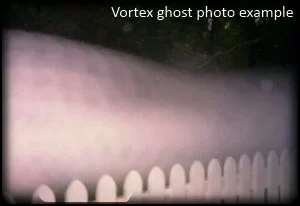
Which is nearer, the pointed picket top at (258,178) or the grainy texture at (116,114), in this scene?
the grainy texture at (116,114)

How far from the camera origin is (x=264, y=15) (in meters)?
2.02

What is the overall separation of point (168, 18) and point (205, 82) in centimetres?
51

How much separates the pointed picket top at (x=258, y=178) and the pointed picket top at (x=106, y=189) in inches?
42.3

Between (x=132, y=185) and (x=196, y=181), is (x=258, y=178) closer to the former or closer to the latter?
(x=196, y=181)

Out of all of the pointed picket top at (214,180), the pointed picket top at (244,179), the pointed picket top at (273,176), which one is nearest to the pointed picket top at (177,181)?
the pointed picket top at (214,180)

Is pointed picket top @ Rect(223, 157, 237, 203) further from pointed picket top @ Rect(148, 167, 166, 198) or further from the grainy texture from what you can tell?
pointed picket top @ Rect(148, 167, 166, 198)

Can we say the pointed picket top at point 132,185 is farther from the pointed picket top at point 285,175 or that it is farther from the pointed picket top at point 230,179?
the pointed picket top at point 285,175

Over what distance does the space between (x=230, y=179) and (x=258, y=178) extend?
25 cm

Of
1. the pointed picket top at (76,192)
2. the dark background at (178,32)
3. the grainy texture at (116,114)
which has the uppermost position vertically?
the dark background at (178,32)

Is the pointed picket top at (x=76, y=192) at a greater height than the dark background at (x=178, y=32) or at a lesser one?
lesser

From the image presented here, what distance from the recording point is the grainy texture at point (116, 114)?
1697 millimetres

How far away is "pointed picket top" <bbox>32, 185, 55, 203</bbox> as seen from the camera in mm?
1640

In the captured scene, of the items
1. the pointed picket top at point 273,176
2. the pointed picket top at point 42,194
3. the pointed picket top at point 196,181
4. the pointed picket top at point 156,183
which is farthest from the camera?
the pointed picket top at point 273,176

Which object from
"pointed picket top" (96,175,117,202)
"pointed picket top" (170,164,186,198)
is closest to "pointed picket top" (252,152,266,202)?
"pointed picket top" (170,164,186,198)
